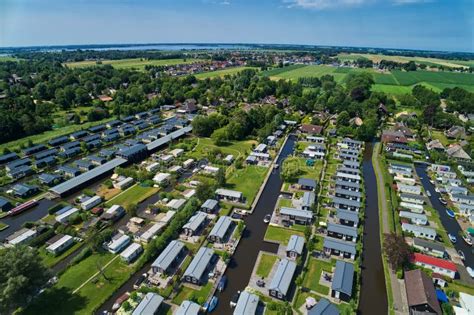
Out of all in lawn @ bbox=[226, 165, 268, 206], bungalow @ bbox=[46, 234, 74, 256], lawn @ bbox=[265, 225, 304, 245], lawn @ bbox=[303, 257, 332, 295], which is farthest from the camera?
lawn @ bbox=[226, 165, 268, 206]

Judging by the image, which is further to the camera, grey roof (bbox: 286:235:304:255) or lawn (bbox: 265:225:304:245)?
lawn (bbox: 265:225:304:245)

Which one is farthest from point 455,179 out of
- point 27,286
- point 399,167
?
point 27,286

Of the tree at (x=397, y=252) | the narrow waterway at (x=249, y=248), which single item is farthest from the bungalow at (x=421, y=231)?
the narrow waterway at (x=249, y=248)

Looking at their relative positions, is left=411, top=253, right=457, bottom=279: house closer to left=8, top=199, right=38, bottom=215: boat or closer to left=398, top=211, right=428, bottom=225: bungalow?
left=398, top=211, right=428, bottom=225: bungalow

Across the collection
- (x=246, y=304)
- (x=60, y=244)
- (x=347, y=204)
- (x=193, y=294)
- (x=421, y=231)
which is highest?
(x=347, y=204)

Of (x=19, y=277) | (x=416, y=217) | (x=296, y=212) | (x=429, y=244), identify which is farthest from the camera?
(x=416, y=217)

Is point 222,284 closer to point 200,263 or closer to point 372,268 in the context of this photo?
point 200,263

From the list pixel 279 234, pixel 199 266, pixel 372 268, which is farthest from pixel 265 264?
pixel 372 268

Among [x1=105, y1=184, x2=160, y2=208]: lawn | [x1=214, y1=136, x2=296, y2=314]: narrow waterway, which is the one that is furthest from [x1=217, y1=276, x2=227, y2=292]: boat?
[x1=105, y1=184, x2=160, y2=208]: lawn
